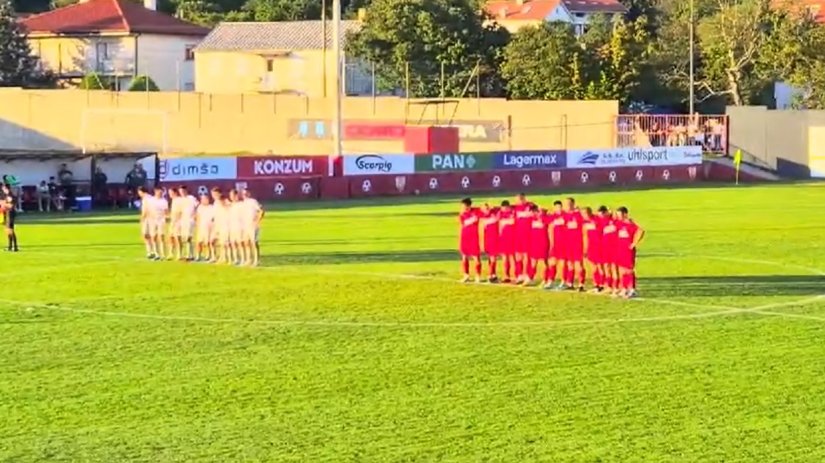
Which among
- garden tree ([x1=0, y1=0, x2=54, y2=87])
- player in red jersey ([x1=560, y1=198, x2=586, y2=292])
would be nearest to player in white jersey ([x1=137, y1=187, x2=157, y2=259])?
player in red jersey ([x1=560, y1=198, x2=586, y2=292])

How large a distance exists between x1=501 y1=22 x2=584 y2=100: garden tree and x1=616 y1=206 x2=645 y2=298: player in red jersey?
6336 cm

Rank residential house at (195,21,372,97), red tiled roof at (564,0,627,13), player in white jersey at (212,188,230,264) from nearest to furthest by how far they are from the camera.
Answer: player in white jersey at (212,188,230,264)
residential house at (195,21,372,97)
red tiled roof at (564,0,627,13)

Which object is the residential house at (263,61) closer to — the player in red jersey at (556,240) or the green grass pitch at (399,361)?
the green grass pitch at (399,361)

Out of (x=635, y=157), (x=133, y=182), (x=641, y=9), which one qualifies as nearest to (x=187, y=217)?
(x=133, y=182)

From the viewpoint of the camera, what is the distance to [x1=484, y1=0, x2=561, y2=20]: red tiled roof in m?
134

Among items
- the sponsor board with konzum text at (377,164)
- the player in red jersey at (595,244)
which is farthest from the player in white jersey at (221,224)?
the sponsor board with konzum text at (377,164)

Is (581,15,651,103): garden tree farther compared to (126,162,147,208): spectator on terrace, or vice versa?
(581,15,651,103): garden tree

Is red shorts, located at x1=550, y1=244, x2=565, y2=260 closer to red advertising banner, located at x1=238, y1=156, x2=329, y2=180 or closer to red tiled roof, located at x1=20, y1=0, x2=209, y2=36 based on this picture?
red advertising banner, located at x1=238, y1=156, x2=329, y2=180

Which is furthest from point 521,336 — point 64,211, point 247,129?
point 247,129

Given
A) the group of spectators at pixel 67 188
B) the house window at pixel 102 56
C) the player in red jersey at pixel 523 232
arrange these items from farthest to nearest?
the house window at pixel 102 56 → the group of spectators at pixel 67 188 → the player in red jersey at pixel 523 232

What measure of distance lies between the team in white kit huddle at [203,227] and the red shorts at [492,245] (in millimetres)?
5562

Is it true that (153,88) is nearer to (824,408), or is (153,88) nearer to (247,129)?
(247,129)

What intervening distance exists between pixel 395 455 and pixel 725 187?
5530cm

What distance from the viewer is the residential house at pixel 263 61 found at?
10044 cm
